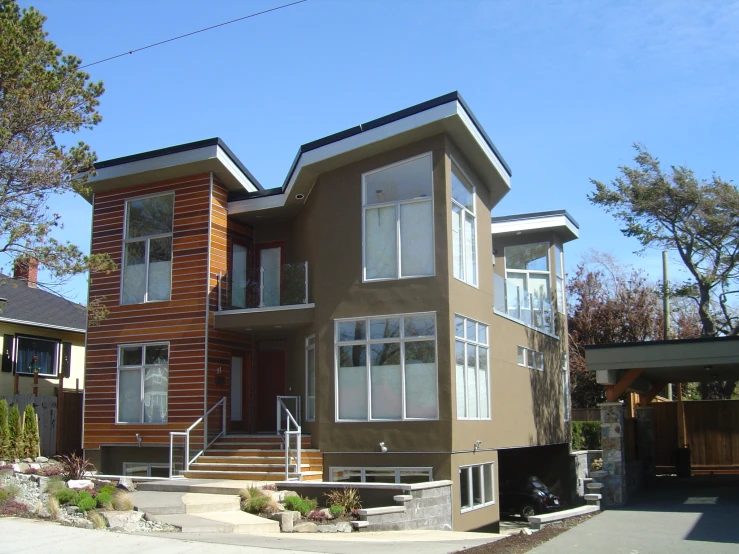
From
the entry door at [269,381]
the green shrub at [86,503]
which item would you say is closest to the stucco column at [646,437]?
the entry door at [269,381]

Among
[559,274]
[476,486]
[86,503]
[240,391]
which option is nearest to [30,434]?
[240,391]

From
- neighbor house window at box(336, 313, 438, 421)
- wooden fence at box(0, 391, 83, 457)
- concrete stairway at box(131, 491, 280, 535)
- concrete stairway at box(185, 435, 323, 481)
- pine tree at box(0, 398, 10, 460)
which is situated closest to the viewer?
concrete stairway at box(131, 491, 280, 535)

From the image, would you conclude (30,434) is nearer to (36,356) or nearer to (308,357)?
(36,356)

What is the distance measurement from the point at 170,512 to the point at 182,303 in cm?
736

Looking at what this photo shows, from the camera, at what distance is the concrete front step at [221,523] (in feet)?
36.1

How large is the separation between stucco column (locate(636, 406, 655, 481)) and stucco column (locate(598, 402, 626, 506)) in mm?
5405

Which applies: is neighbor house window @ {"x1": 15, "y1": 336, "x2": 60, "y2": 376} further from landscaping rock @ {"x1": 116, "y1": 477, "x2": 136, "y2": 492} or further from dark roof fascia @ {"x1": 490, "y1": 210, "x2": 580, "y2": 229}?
dark roof fascia @ {"x1": 490, "y1": 210, "x2": 580, "y2": 229}

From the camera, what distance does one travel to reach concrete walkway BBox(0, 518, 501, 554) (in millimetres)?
9438

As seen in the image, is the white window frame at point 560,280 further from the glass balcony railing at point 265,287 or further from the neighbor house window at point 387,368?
the neighbor house window at point 387,368

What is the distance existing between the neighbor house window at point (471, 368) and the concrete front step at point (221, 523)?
5057 mm

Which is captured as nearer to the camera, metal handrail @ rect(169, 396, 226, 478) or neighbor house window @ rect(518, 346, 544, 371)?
metal handrail @ rect(169, 396, 226, 478)

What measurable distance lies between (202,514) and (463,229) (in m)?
8.07

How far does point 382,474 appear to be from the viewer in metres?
15.5

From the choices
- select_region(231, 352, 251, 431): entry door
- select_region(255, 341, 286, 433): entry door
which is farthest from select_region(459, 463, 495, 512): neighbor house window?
select_region(231, 352, 251, 431): entry door
